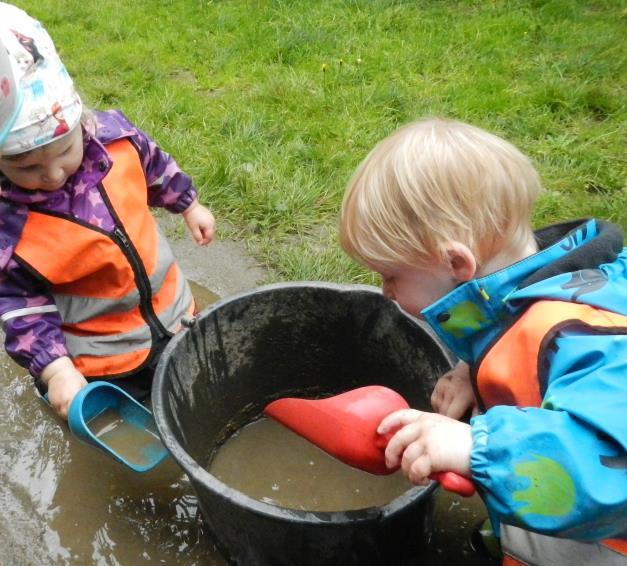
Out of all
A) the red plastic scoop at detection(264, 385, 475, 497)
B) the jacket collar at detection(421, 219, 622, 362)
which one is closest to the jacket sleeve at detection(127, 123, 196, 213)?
the red plastic scoop at detection(264, 385, 475, 497)

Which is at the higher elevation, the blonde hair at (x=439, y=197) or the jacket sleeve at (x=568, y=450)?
the blonde hair at (x=439, y=197)

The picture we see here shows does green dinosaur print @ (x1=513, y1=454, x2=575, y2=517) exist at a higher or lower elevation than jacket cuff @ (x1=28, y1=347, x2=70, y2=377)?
higher

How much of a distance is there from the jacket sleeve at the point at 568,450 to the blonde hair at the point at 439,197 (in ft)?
0.95

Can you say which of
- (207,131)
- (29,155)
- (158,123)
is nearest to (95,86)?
(158,123)

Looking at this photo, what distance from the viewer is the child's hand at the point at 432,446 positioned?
3.66 ft

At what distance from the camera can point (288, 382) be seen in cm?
216

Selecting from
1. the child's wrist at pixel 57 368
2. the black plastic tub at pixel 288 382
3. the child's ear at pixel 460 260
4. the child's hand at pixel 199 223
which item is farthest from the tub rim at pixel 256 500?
the child's hand at pixel 199 223

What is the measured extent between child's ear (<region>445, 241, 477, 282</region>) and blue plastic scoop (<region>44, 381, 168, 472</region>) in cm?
94

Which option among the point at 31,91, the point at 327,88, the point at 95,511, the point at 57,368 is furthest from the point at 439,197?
the point at 327,88

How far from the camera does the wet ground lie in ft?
5.85

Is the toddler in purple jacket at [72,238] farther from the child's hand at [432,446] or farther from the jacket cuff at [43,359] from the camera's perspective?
the child's hand at [432,446]

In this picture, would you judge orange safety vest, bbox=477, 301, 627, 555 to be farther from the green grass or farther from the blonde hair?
the green grass

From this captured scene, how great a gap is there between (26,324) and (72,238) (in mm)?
249

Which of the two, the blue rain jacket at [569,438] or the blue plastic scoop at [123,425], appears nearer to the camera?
the blue rain jacket at [569,438]
